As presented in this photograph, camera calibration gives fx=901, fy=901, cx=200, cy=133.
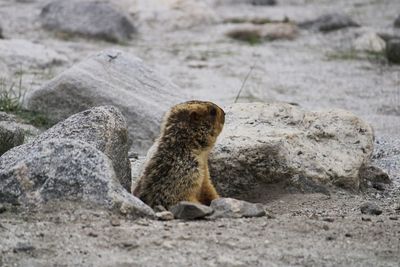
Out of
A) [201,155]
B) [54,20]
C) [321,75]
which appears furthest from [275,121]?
[54,20]

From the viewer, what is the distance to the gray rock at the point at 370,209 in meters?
6.37

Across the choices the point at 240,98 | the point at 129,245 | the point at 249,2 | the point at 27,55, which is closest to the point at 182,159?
the point at 129,245

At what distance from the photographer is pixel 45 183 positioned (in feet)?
18.4

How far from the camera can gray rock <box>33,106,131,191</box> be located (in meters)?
6.38

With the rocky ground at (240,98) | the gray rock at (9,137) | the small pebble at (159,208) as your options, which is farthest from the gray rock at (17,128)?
the small pebble at (159,208)

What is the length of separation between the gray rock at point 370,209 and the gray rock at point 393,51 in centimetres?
844

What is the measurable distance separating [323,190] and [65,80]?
134 inches

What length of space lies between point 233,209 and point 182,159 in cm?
65

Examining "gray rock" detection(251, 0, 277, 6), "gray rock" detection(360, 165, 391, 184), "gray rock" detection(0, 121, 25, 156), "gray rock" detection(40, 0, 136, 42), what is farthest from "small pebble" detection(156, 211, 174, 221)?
"gray rock" detection(251, 0, 277, 6)

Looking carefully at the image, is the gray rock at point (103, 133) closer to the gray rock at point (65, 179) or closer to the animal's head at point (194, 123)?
the animal's head at point (194, 123)

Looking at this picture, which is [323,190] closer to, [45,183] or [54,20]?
[45,183]

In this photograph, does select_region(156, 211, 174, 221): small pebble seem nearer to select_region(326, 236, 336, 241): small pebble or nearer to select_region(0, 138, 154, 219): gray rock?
select_region(0, 138, 154, 219): gray rock

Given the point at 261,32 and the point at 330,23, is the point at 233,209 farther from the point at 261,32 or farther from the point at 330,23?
the point at 330,23

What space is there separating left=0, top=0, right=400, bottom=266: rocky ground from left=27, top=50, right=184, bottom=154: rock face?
143cm
